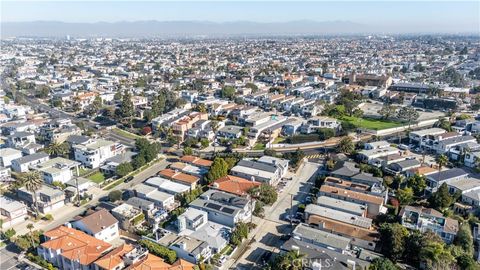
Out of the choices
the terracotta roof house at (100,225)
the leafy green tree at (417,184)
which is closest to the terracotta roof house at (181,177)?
the terracotta roof house at (100,225)

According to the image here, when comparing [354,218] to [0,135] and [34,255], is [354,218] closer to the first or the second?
[34,255]

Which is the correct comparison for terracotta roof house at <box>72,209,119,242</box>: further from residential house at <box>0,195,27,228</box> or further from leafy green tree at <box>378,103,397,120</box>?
leafy green tree at <box>378,103,397,120</box>

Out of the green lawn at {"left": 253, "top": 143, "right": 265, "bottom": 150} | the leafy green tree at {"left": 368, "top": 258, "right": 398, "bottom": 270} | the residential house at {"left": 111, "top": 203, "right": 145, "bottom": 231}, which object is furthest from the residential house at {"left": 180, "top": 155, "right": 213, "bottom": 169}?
the leafy green tree at {"left": 368, "top": 258, "right": 398, "bottom": 270}

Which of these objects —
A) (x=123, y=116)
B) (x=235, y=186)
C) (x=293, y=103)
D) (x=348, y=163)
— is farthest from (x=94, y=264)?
(x=293, y=103)

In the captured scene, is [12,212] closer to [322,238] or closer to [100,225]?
[100,225]

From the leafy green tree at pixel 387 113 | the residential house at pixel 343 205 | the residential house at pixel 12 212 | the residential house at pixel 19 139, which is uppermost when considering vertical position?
the leafy green tree at pixel 387 113

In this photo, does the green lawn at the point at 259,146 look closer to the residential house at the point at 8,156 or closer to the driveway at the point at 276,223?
the driveway at the point at 276,223
